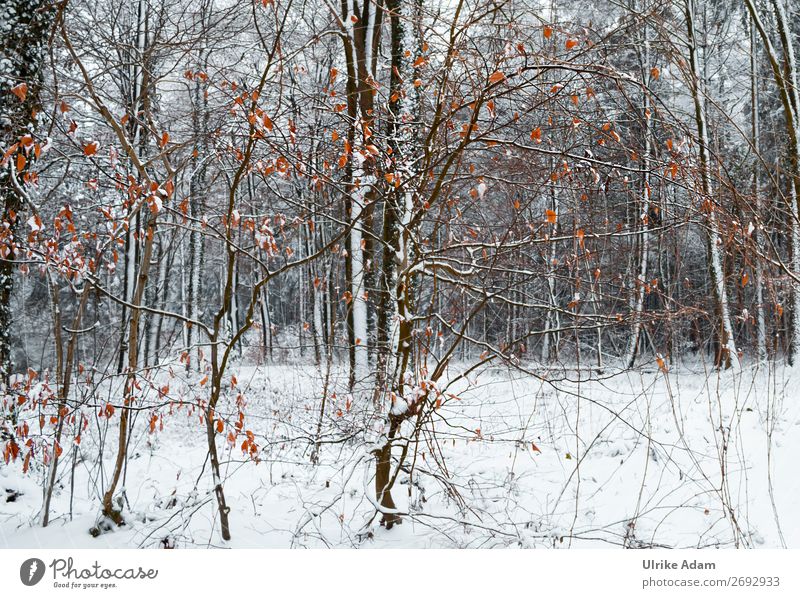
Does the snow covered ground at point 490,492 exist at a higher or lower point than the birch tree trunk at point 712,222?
lower

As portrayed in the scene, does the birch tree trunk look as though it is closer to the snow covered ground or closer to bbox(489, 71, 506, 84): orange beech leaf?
the snow covered ground

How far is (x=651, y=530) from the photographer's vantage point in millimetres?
3180

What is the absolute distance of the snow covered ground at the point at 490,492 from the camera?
10.0 ft

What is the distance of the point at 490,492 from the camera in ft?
12.2

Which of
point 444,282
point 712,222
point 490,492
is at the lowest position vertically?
point 490,492

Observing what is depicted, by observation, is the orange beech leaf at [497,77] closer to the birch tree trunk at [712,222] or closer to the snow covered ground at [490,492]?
the birch tree trunk at [712,222]

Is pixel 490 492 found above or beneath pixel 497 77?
beneath

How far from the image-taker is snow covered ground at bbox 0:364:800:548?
3.05m

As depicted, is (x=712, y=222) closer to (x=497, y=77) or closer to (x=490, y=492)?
(x=497, y=77)

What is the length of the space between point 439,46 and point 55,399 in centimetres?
285

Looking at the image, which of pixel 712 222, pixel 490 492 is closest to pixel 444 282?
pixel 490 492

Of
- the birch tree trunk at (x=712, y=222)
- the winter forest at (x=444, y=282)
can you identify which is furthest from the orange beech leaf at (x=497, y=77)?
the birch tree trunk at (x=712, y=222)

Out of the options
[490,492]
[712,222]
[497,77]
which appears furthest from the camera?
[490,492]

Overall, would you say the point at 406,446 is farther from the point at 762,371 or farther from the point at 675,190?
the point at 762,371
